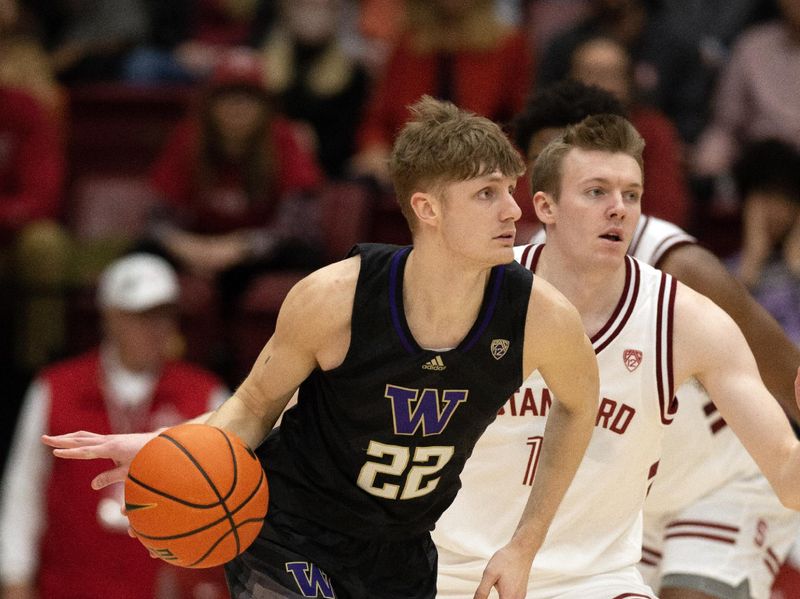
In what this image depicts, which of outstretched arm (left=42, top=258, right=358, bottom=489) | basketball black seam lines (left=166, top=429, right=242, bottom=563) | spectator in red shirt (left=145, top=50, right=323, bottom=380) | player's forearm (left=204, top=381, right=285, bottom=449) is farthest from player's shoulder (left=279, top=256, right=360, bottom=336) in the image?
spectator in red shirt (left=145, top=50, right=323, bottom=380)

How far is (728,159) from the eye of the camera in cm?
866

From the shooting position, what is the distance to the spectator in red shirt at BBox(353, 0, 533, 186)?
28.5ft

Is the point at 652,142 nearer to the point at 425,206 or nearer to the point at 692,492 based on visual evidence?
the point at 692,492

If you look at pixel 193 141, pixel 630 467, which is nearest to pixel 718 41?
pixel 193 141

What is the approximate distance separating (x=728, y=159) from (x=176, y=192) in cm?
334

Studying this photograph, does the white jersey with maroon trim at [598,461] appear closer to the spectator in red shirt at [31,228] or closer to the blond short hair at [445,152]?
the blond short hair at [445,152]

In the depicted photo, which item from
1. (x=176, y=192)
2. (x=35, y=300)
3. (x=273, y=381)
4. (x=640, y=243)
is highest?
(x=640, y=243)

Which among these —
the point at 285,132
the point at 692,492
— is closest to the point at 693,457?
the point at 692,492

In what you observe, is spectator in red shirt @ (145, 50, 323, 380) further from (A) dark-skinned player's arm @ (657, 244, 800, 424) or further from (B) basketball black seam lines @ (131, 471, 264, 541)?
(B) basketball black seam lines @ (131, 471, 264, 541)

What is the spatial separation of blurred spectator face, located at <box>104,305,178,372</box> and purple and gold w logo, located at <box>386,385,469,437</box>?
3.67m

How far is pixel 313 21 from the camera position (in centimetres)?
922

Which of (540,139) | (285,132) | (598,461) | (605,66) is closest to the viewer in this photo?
(598,461)

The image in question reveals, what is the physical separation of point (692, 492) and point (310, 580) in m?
1.84

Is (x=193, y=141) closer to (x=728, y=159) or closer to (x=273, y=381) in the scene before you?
(x=728, y=159)
